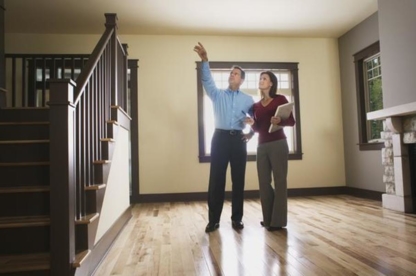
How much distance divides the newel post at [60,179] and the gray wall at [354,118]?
441cm

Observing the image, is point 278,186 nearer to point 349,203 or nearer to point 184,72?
point 349,203

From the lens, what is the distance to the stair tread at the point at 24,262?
5.57 ft

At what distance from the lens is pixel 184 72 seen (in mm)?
5555

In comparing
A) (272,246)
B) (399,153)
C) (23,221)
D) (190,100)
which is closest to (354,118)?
(399,153)

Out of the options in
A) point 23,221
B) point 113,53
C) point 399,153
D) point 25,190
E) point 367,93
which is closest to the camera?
point 23,221

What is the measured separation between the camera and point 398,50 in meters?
3.93

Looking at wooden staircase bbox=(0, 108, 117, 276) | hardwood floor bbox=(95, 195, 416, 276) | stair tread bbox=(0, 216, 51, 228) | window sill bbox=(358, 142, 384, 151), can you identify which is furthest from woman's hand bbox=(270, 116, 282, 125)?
window sill bbox=(358, 142, 384, 151)

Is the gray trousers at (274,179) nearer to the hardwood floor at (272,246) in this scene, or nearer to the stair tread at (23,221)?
the hardwood floor at (272,246)

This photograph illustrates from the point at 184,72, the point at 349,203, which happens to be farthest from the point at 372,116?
the point at 184,72

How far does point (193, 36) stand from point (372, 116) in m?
3.02

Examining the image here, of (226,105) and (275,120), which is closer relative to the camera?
(275,120)

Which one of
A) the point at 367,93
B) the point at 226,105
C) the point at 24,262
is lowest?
the point at 24,262

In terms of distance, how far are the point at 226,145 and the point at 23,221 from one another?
5.67 ft

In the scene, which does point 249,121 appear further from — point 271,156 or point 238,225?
point 238,225
